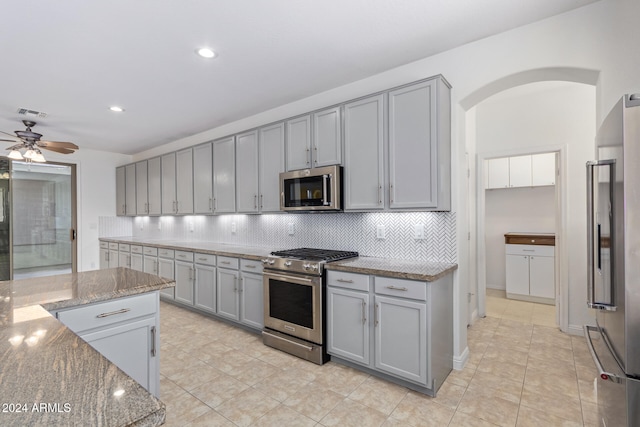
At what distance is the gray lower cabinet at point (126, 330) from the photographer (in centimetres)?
162

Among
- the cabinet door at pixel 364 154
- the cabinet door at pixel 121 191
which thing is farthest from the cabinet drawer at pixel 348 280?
the cabinet door at pixel 121 191

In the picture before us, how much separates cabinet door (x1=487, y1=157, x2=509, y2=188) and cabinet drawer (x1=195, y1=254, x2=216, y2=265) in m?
4.25

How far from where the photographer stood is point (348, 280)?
261 cm

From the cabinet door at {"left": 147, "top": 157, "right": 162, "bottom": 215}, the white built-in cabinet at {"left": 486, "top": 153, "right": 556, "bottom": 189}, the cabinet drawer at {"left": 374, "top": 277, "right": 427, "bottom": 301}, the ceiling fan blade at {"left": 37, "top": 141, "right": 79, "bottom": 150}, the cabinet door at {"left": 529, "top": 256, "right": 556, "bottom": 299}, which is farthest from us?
the cabinet door at {"left": 147, "top": 157, "right": 162, "bottom": 215}

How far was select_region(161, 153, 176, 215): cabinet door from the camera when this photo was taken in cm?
514

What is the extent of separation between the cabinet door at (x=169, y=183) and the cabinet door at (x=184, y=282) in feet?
3.82

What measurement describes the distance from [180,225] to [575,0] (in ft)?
18.3

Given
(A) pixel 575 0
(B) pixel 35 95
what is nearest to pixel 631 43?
(A) pixel 575 0

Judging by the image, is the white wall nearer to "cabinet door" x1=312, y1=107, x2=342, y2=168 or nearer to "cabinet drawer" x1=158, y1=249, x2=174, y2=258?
"cabinet door" x1=312, y1=107, x2=342, y2=168

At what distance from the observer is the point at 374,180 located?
280 centimetres

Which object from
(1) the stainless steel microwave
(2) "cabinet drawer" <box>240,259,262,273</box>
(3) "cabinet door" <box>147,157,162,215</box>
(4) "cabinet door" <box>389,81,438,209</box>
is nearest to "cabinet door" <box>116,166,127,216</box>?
(3) "cabinet door" <box>147,157,162,215</box>

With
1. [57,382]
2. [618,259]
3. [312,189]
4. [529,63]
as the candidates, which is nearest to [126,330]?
[57,382]

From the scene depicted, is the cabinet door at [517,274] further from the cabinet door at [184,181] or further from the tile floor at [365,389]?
the cabinet door at [184,181]

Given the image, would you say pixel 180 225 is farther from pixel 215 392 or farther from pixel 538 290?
pixel 538 290
